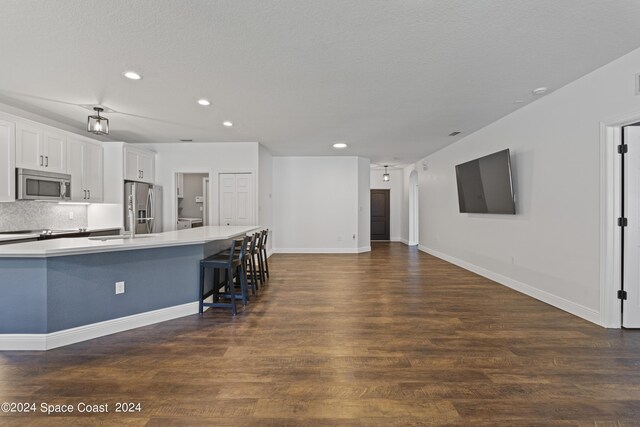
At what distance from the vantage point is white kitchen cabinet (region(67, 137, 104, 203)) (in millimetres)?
4738

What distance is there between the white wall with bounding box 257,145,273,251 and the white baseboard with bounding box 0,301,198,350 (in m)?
3.29

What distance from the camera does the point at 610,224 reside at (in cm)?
288

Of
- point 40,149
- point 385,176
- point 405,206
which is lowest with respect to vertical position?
point 405,206

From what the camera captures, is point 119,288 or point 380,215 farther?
point 380,215

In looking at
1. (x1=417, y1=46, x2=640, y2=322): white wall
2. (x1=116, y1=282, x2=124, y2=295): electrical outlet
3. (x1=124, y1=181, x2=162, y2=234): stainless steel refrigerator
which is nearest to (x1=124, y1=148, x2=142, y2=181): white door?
(x1=124, y1=181, x2=162, y2=234): stainless steel refrigerator

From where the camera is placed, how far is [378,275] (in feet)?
17.1

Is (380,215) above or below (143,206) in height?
below

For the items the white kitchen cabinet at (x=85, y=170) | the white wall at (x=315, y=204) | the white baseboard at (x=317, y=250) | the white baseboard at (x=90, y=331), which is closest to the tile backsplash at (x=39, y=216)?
the white kitchen cabinet at (x=85, y=170)

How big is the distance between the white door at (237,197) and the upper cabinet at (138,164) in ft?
4.83

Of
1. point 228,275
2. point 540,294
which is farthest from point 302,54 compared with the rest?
point 540,294

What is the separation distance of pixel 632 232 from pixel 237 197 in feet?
19.5

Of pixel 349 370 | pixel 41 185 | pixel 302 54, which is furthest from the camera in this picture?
pixel 41 185

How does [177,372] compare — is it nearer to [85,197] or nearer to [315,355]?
[315,355]

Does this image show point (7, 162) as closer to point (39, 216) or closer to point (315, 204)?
point (39, 216)
